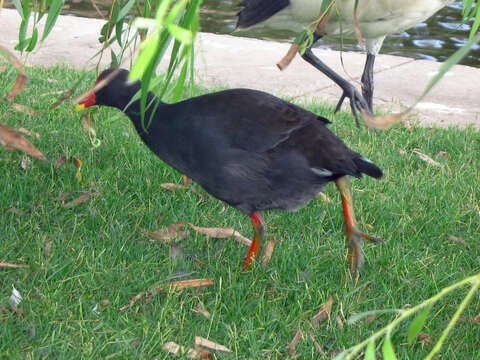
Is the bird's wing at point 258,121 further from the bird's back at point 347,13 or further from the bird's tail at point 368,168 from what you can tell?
the bird's back at point 347,13

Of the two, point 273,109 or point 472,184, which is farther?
point 472,184

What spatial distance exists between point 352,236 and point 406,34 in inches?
311

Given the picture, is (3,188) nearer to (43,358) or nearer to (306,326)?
(43,358)

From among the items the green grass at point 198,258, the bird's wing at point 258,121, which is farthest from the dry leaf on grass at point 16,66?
the bird's wing at point 258,121

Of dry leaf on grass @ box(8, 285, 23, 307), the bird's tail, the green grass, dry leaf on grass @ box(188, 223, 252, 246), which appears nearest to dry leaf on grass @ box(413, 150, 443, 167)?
the green grass

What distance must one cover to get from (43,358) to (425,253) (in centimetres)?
184

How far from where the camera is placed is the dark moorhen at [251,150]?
2.56 metres

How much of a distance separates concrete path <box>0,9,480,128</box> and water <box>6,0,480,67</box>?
1.56 m

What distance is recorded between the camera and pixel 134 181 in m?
3.53

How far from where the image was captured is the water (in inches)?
349

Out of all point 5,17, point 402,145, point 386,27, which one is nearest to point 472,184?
point 402,145


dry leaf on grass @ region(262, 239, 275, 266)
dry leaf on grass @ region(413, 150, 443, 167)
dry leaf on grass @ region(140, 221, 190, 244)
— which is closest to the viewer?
dry leaf on grass @ region(262, 239, 275, 266)

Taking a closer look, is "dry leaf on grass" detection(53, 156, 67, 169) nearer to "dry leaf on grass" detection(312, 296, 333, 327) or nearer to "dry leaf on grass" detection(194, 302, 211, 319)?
"dry leaf on grass" detection(194, 302, 211, 319)

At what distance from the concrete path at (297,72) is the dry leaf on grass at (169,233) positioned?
2593mm
